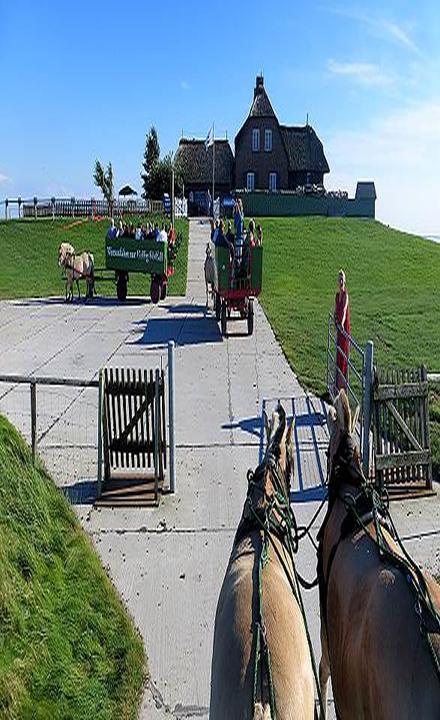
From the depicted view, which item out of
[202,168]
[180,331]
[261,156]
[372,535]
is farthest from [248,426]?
[261,156]

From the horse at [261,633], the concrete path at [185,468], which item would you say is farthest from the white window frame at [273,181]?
the horse at [261,633]

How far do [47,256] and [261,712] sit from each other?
3787 centimetres

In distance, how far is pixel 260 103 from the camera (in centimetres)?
6394

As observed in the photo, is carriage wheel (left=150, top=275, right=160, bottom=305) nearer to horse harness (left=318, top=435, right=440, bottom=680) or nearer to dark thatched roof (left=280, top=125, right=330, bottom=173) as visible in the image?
horse harness (left=318, top=435, right=440, bottom=680)

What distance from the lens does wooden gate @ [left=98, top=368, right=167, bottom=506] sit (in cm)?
823

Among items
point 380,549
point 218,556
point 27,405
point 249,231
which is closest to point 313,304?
point 249,231

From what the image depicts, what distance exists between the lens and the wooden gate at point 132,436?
8.23 metres

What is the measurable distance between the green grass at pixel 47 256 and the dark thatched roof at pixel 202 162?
15.7 metres

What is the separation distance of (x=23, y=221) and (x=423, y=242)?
25288mm

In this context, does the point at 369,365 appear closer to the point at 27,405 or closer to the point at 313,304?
the point at 27,405

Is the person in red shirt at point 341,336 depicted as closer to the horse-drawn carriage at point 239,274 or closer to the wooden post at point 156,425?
the wooden post at point 156,425

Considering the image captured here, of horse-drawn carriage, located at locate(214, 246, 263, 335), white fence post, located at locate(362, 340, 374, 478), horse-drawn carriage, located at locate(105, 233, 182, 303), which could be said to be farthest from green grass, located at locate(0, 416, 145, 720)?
horse-drawn carriage, located at locate(105, 233, 182, 303)

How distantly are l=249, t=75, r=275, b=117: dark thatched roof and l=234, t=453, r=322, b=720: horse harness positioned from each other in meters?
62.6

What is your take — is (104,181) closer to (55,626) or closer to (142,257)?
(142,257)
